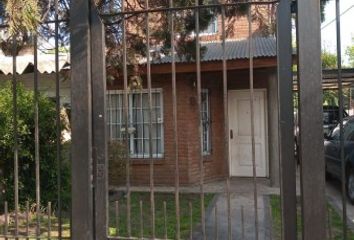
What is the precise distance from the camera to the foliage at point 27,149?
290 inches

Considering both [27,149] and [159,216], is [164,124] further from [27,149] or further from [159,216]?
[27,149]

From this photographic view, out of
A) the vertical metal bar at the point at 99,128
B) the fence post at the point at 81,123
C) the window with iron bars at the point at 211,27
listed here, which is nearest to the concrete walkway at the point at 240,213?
the vertical metal bar at the point at 99,128

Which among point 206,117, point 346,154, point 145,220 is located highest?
point 206,117

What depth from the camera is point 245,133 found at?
13.3 m

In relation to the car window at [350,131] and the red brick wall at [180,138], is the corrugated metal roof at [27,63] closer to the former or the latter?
the red brick wall at [180,138]

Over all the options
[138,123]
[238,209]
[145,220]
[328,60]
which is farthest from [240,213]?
[328,60]

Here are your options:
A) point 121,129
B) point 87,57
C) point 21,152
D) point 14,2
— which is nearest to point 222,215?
point 21,152

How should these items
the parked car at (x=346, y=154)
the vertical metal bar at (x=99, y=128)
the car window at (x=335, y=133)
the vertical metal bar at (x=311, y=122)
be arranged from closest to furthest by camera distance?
1. the vertical metal bar at (x=311, y=122)
2. the vertical metal bar at (x=99, y=128)
3. the parked car at (x=346, y=154)
4. the car window at (x=335, y=133)

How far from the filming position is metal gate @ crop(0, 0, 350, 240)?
130 inches

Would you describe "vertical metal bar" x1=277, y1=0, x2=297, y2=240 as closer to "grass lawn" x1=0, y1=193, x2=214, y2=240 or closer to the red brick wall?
"grass lawn" x1=0, y1=193, x2=214, y2=240

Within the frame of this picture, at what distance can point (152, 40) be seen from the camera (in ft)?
23.1

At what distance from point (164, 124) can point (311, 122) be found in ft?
28.9

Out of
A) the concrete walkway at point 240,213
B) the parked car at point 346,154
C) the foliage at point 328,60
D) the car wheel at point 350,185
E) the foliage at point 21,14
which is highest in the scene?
the foliage at point 328,60

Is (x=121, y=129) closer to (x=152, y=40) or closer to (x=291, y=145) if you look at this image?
(x=152, y=40)
